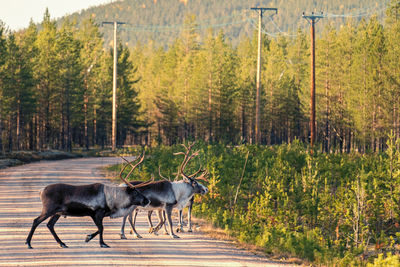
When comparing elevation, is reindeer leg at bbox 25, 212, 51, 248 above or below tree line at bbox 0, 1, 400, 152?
below

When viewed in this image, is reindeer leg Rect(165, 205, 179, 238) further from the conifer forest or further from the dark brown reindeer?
the conifer forest

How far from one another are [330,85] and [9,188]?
52811mm

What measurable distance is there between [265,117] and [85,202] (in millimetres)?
74235

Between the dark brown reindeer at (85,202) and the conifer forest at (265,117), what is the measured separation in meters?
3.42

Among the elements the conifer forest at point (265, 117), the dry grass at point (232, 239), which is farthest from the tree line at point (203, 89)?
the dry grass at point (232, 239)

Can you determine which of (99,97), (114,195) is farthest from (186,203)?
(99,97)

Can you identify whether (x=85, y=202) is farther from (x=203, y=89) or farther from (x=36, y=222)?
(x=203, y=89)

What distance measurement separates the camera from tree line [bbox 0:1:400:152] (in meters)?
52.8

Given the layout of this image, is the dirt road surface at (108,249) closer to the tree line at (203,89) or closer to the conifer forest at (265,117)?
the conifer forest at (265,117)

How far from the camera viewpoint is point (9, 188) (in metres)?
21.2

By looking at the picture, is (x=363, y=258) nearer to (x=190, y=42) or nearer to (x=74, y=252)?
(x=74, y=252)

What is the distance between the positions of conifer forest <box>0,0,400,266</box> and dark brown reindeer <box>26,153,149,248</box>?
3.42m

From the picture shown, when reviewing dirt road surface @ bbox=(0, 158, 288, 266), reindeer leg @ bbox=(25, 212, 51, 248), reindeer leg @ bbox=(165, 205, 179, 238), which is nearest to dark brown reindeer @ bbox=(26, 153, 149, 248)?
reindeer leg @ bbox=(25, 212, 51, 248)

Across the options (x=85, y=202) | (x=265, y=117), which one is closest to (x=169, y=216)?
(x=85, y=202)
